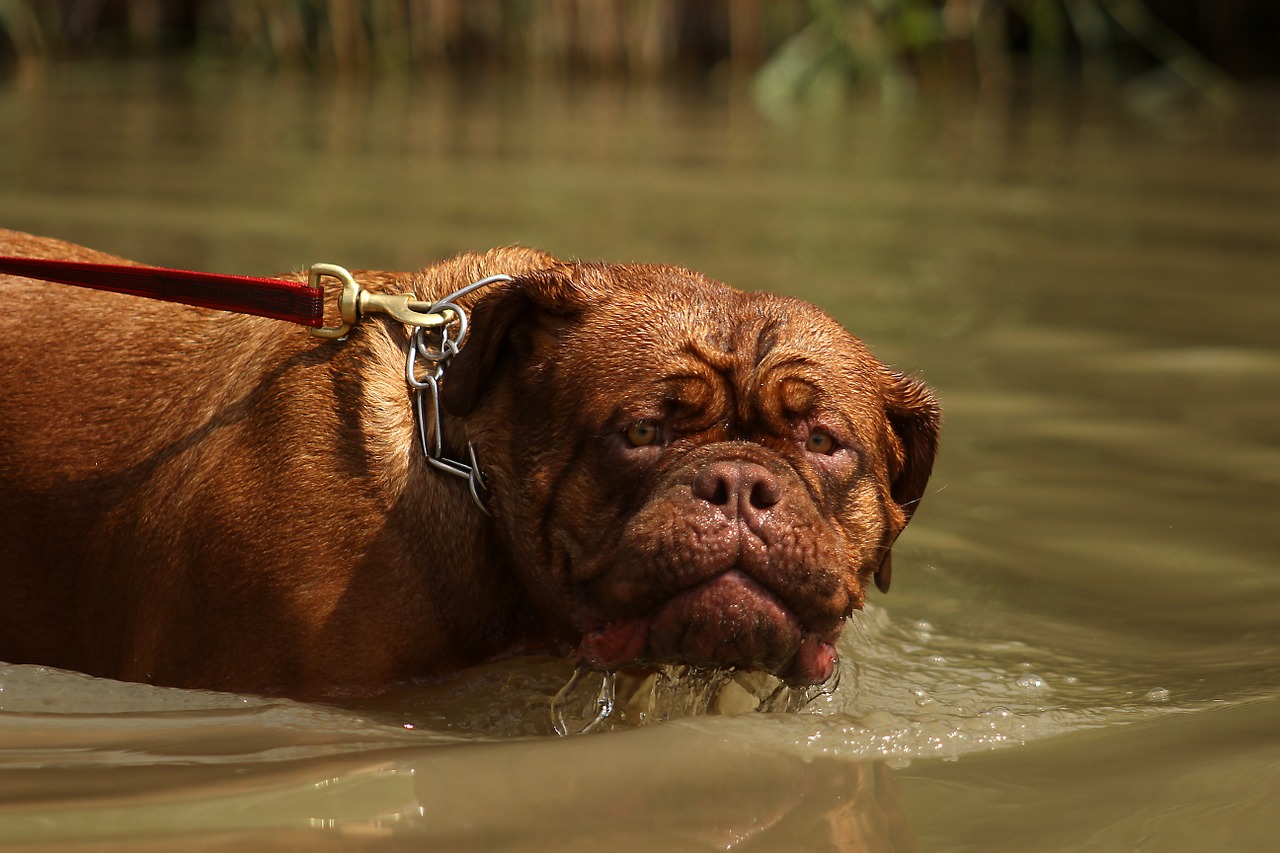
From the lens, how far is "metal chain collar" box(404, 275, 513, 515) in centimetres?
363

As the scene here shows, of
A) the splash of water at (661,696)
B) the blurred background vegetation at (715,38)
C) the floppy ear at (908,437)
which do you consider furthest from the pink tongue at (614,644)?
the blurred background vegetation at (715,38)

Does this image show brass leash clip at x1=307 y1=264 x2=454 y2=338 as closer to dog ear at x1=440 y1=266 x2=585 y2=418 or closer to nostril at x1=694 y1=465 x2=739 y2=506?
dog ear at x1=440 y1=266 x2=585 y2=418

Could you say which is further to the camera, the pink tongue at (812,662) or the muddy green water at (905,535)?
the pink tongue at (812,662)

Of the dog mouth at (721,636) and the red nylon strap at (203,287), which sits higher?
the red nylon strap at (203,287)

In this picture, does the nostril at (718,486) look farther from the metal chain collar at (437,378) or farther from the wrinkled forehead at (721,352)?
the metal chain collar at (437,378)

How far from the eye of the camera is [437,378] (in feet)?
12.2

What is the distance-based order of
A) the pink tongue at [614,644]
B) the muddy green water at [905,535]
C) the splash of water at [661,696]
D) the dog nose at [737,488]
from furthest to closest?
the splash of water at [661,696] → the pink tongue at [614,644] → the dog nose at [737,488] → the muddy green water at [905,535]

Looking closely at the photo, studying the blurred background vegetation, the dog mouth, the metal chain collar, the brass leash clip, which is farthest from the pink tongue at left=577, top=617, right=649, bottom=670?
the blurred background vegetation

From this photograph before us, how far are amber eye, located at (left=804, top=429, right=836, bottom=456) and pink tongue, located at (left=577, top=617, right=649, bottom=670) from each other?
55cm

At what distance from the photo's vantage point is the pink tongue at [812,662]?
3377mm

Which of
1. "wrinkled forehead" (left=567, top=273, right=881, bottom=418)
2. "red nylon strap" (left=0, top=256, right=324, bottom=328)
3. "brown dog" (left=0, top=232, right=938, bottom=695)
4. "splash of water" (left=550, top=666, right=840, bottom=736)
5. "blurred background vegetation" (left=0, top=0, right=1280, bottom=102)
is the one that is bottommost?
"splash of water" (left=550, top=666, right=840, bottom=736)

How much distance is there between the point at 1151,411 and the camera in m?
5.97

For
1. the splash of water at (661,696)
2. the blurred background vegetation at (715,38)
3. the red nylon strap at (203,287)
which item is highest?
the blurred background vegetation at (715,38)

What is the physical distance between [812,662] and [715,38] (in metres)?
15.2
